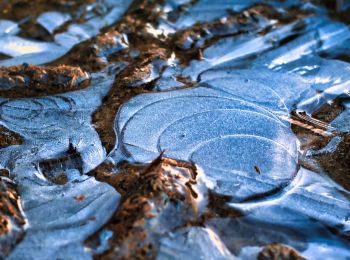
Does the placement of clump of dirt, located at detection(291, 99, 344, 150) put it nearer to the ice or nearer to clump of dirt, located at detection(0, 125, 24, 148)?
clump of dirt, located at detection(0, 125, 24, 148)

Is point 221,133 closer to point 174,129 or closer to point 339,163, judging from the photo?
point 174,129

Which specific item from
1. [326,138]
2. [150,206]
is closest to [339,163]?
[326,138]

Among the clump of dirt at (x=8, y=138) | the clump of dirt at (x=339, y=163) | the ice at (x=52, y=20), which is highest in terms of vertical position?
the ice at (x=52, y=20)

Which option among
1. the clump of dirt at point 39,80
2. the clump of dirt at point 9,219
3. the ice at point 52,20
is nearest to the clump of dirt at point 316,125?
the clump of dirt at point 39,80

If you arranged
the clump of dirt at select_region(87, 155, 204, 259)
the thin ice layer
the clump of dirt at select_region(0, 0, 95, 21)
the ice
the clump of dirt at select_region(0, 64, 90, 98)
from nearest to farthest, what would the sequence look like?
the clump of dirt at select_region(87, 155, 204, 259), the thin ice layer, the clump of dirt at select_region(0, 64, 90, 98), the ice, the clump of dirt at select_region(0, 0, 95, 21)

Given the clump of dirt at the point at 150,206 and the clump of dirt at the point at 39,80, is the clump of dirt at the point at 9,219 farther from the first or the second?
the clump of dirt at the point at 39,80

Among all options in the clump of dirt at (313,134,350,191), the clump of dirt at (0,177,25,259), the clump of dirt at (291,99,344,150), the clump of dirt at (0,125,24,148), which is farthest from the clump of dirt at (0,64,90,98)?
the clump of dirt at (313,134,350,191)

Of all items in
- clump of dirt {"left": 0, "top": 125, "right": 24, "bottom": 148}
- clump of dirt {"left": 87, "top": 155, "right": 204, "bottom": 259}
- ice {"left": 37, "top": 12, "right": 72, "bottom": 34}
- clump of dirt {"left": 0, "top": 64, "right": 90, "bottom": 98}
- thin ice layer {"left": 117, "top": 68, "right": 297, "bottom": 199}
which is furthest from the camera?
ice {"left": 37, "top": 12, "right": 72, "bottom": 34}

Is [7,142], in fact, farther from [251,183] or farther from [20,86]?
[251,183]
